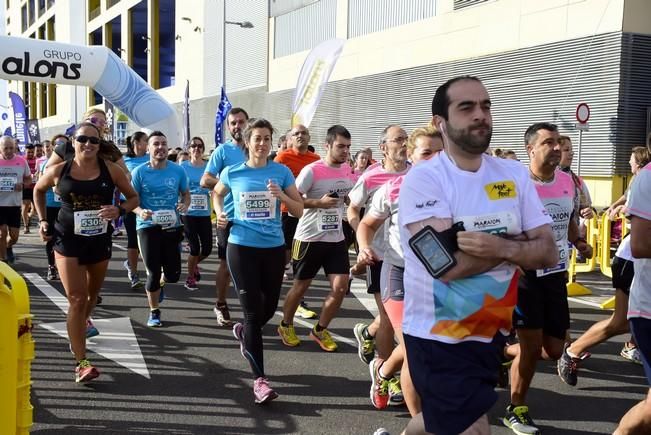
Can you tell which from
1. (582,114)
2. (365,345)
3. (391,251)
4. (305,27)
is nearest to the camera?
(391,251)

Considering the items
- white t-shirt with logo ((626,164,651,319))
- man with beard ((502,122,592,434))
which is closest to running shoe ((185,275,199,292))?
man with beard ((502,122,592,434))

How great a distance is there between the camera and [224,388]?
16.2 ft

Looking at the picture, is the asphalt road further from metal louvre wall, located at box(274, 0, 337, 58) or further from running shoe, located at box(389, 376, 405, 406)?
metal louvre wall, located at box(274, 0, 337, 58)

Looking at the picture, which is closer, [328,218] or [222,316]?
[328,218]

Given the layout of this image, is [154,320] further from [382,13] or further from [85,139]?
[382,13]

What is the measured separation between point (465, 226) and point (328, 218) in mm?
3604

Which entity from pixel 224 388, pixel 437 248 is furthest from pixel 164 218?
pixel 437 248

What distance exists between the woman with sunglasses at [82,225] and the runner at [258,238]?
0.94 m

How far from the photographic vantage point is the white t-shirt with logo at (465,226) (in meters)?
2.52

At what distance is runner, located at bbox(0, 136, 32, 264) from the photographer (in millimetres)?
9936

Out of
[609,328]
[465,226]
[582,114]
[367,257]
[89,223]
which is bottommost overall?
[609,328]

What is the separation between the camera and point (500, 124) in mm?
16344

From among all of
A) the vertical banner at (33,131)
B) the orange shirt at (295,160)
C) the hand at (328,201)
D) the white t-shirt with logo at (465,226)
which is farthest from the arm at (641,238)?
the vertical banner at (33,131)

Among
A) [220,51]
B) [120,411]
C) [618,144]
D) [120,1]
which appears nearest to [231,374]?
[120,411]
